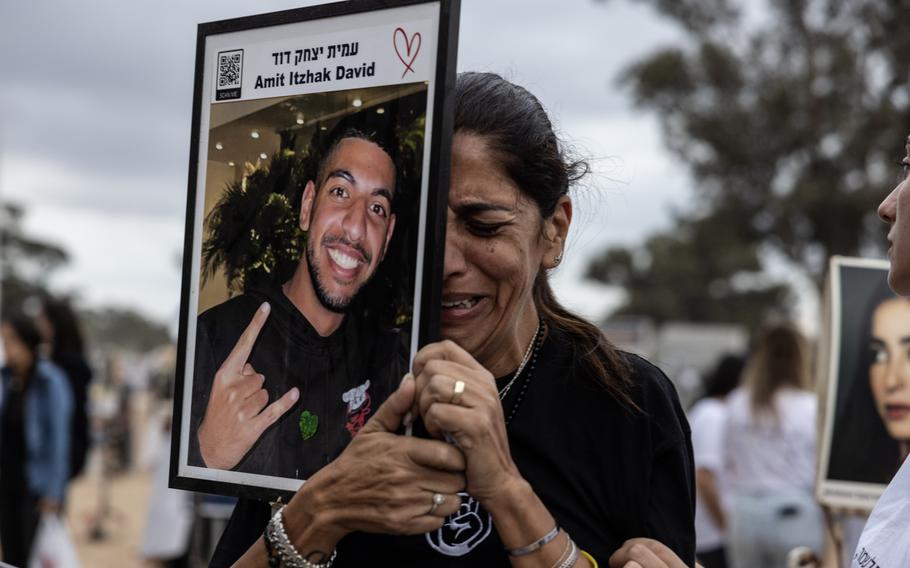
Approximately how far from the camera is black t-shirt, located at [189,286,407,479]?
172 centimetres

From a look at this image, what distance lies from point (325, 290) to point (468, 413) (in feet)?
1.09

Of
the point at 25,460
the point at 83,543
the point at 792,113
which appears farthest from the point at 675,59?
the point at 25,460

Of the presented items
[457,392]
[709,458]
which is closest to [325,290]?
[457,392]

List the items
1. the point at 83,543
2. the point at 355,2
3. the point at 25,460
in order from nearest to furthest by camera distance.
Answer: the point at 355,2
the point at 25,460
the point at 83,543

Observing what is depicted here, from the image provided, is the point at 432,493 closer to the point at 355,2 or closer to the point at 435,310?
the point at 435,310

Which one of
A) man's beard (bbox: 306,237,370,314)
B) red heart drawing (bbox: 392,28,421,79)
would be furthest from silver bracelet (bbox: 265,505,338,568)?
red heart drawing (bbox: 392,28,421,79)

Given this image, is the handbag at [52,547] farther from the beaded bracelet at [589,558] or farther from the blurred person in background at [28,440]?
the beaded bracelet at [589,558]

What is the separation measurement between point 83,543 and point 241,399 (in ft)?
36.4

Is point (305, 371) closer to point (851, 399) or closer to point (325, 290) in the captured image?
point (325, 290)

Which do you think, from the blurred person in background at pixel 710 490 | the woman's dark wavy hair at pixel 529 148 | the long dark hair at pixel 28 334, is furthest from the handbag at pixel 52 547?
the woman's dark wavy hair at pixel 529 148

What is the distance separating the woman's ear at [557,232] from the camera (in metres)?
1.99

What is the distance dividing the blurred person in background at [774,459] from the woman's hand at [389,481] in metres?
4.79

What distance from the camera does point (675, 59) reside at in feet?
73.5

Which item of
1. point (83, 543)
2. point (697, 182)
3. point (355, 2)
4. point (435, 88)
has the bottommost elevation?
point (83, 543)
